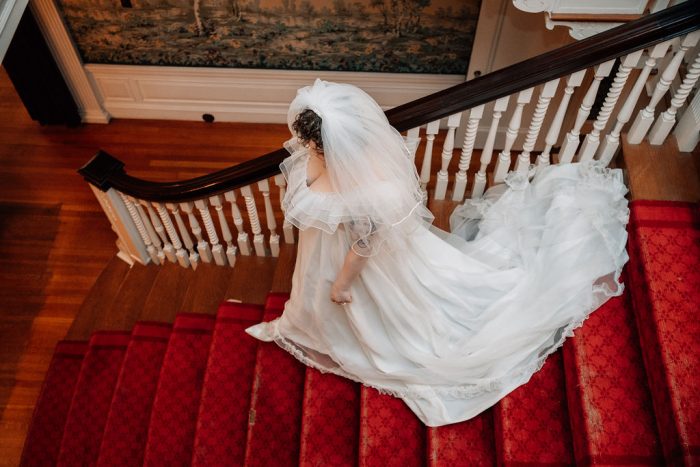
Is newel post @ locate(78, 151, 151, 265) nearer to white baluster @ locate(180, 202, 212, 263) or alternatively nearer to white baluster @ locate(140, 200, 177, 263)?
white baluster @ locate(140, 200, 177, 263)

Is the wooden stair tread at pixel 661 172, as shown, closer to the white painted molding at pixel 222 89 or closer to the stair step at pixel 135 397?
the white painted molding at pixel 222 89

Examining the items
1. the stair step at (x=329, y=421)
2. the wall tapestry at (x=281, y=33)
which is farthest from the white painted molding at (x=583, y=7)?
the stair step at (x=329, y=421)

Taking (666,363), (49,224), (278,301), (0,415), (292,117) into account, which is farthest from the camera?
(49,224)

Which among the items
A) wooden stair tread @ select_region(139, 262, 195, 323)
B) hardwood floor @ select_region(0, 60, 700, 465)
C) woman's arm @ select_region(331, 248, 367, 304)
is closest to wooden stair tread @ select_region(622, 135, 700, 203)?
hardwood floor @ select_region(0, 60, 700, 465)

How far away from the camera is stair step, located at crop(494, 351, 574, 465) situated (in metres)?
2.10

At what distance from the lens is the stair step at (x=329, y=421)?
94.5 inches

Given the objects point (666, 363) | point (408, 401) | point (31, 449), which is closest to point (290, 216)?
point (408, 401)

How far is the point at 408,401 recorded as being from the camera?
2357 millimetres

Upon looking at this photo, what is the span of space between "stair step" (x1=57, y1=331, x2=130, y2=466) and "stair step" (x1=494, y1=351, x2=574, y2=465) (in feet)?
7.31

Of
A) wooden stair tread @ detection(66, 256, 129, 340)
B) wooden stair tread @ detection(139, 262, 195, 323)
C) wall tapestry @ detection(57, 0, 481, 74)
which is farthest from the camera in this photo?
wall tapestry @ detection(57, 0, 481, 74)

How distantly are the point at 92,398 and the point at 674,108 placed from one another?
3298 mm

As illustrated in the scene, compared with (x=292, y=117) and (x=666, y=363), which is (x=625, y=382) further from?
(x=292, y=117)

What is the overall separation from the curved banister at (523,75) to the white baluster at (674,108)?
0.58 feet

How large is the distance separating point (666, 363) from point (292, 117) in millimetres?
1533
